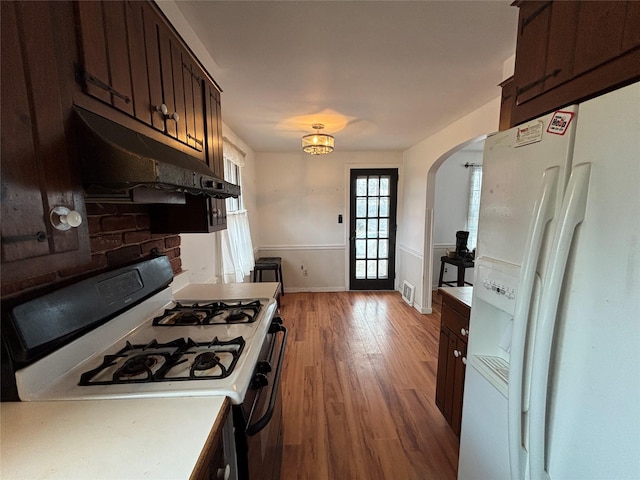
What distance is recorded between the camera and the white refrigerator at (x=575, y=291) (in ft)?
1.92

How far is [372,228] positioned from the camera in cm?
457

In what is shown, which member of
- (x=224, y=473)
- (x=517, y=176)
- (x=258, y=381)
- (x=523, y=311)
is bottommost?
(x=224, y=473)

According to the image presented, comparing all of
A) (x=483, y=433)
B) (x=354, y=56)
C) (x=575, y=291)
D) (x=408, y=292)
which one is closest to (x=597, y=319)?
(x=575, y=291)

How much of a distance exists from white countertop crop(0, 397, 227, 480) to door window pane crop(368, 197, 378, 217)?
13.3 feet

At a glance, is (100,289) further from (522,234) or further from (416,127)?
(416,127)

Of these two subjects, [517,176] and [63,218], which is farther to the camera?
[517,176]

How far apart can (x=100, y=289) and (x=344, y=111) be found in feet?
7.40

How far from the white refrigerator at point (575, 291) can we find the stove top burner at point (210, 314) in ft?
3.40

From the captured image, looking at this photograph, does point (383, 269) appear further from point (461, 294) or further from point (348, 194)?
point (461, 294)

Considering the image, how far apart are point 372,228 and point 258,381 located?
385 cm

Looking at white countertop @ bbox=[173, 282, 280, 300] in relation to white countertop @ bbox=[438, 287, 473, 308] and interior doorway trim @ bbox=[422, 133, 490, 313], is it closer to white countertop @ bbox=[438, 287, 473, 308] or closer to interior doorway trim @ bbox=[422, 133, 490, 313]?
white countertop @ bbox=[438, 287, 473, 308]

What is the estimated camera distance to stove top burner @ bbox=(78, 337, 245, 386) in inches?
32.6

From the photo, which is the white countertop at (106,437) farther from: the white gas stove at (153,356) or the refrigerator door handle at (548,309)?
the refrigerator door handle at (548,309)

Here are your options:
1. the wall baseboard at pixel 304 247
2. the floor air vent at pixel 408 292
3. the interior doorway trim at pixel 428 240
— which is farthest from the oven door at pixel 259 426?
the wall baseboard at pixel 304 247
